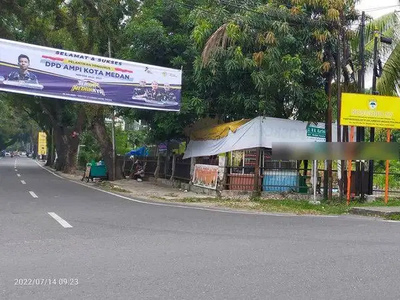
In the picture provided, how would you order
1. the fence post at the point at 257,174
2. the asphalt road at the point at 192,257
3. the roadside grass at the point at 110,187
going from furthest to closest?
the roadside grass at the point at 110,187
the fence post at the point at 257,174
the asphalt road at the point at 192,257

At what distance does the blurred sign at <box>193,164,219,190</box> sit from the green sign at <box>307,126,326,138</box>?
3.49 meters

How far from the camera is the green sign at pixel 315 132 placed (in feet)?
54.6

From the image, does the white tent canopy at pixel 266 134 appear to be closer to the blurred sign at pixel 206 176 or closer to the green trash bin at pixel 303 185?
the blurred sign at pixel 206 176

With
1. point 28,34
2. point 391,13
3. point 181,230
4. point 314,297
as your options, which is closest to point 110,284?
point 314,297

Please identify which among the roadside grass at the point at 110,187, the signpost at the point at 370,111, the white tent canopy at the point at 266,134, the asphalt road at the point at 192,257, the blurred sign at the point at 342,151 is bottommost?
the asphalt road at the point at 192,257

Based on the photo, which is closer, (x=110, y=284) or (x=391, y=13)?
(x=110, y=284)

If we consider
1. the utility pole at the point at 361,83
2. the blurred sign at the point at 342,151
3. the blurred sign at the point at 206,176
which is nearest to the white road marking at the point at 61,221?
the blurred sign at the point at 206,176

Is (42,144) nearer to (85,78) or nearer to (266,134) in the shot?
(85,78)

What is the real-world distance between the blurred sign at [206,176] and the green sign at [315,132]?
349 cm

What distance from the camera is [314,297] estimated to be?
5.19 metres

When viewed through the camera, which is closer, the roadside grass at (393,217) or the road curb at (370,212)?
the roadside grass at (393,217)

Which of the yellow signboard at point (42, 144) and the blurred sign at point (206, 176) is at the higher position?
the yellow signboard at point (42, 144)

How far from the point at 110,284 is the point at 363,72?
13.0 m

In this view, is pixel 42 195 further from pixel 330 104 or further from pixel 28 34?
pixel 28 34
